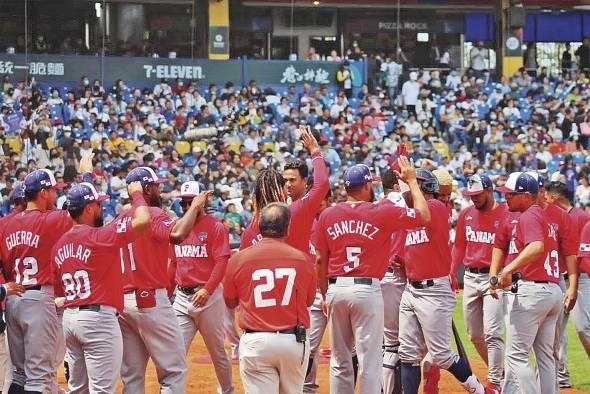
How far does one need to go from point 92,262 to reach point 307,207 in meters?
1.75

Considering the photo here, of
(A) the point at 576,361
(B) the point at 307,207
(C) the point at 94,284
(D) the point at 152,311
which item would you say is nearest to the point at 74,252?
(C) the point at 94,284

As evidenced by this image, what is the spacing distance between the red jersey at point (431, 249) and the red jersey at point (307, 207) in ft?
3.36

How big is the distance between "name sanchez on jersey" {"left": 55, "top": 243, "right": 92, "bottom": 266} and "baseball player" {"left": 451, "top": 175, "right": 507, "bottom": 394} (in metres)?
3.53

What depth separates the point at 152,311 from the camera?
7.85 meters

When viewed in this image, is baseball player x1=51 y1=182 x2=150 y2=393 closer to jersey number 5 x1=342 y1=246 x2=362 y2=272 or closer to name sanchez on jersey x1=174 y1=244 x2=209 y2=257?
jersey number 5 x1=342 y1=246 x2=362 y2=272

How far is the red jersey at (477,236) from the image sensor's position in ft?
31.8

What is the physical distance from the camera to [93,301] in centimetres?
729

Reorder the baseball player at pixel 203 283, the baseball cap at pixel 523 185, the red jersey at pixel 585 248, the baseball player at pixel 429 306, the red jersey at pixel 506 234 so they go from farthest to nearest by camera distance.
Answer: the red jersey at pixel 585 248 < the baseball player at pixel 203 283 < the baseball player at pixel 429 306 < the red jersey at pixel 506 234 < the baseball cap at pixel 523 185

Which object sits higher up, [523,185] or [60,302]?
[523,185]

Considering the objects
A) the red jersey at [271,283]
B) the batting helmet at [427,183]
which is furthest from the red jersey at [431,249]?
the red jersey at [271,283]

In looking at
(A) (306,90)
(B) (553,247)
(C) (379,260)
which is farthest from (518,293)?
(A) (306,90)

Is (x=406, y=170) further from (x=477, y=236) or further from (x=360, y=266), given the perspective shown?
(x=477, y=236)

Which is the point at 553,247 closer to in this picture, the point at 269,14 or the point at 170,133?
the point at 170,133

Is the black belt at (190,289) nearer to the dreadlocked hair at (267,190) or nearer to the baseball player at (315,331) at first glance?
the baseball player at (315,331)
